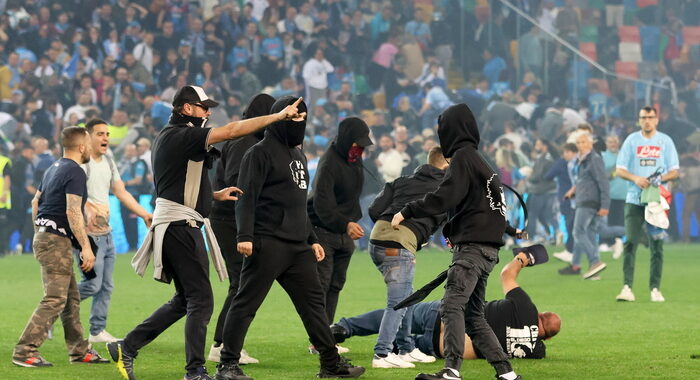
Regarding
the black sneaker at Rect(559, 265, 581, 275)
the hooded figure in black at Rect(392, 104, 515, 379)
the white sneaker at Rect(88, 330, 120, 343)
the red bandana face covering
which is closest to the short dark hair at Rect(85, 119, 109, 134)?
the white sneaker at Rect(88, 330, 120, 343)

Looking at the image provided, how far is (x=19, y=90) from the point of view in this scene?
83.1 feet

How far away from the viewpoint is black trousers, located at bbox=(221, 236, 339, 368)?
848 centimetres

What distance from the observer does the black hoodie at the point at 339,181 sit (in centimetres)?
990

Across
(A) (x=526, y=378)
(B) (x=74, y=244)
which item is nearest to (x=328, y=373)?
(A) (x=526, y=378)

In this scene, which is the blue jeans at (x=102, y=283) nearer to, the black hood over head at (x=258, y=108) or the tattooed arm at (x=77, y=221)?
the tattooed arm at (x=77, y=221)

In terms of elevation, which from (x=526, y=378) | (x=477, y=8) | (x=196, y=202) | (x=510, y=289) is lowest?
(x=526, y=378)

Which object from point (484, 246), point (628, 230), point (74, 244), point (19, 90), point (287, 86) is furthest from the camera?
point (287, 86)

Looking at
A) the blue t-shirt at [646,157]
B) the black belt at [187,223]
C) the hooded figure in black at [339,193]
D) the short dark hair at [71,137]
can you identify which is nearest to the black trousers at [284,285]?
the black belt at [187,223]

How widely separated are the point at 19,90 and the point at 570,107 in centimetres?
1169

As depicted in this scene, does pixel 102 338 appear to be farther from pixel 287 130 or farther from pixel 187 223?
pixel 287 130

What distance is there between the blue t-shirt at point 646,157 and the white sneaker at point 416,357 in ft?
18.3

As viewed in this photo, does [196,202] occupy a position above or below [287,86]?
below

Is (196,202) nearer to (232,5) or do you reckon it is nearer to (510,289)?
(510,289)

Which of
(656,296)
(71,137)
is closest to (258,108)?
(71,137)
